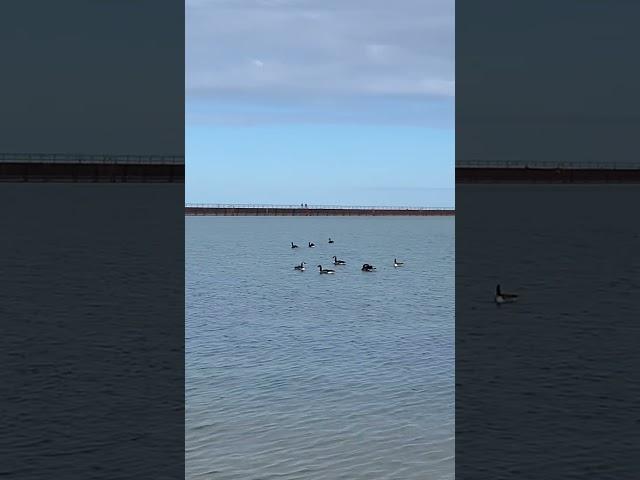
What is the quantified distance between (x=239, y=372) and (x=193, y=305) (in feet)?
94.9

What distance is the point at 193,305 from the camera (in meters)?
69.4

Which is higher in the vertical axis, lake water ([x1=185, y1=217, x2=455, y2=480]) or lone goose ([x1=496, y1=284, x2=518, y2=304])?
lone goose ([x1=496, y1=284, x2=518, y2=304])

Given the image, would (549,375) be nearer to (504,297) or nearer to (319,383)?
(319,383)

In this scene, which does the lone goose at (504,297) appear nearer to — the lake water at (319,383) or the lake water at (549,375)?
the lake water at (549,375)

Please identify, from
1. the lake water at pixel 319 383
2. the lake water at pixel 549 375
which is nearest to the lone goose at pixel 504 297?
the lake water at pixel 549 375

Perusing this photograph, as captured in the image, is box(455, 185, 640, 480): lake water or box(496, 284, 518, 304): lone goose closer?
box(455, 185, 640, 480): lake water

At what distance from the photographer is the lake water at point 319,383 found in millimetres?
28453

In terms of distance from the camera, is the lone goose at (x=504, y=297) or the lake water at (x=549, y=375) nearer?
the lake water at (x=549, y=375)

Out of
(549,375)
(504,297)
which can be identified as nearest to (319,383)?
(549,375)

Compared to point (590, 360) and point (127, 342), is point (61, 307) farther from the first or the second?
point (590, 360)

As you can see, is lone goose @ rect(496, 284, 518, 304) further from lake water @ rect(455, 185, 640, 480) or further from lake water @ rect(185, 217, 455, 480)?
lake water @ rect(185, 217, 455, 480)

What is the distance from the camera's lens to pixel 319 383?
38812mm

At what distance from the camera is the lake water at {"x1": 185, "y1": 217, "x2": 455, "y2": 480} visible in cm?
2845

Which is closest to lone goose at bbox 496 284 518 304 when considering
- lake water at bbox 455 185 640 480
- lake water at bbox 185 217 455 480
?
lake water at bbox 455 185 640 480
